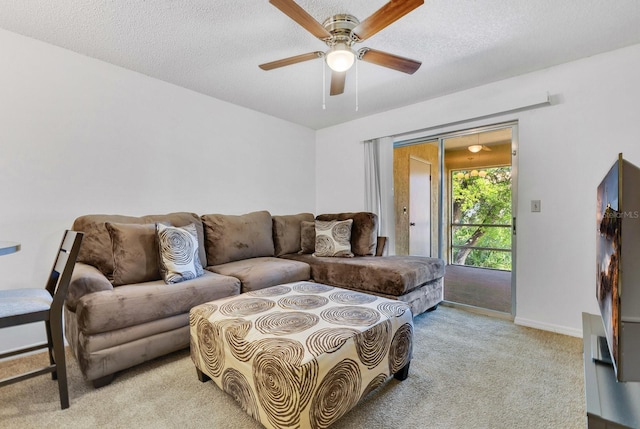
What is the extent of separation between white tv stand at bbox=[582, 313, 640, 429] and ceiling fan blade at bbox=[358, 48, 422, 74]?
1.87 meters

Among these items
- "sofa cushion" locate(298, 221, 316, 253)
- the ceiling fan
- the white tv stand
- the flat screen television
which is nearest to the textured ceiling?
the ceiling fan

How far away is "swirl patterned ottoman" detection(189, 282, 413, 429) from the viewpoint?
1179mm

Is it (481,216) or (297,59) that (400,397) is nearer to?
(297,59)

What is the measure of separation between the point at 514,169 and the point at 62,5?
12.2 ft

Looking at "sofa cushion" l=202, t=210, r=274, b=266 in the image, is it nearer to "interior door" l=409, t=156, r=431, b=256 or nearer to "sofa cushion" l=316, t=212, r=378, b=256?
"sofa cushion" l=316, t=212, r=378, b=256

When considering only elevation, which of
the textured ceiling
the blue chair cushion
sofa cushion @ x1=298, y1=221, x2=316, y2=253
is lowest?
the blue chair cushion

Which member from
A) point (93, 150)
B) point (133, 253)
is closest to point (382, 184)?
point (133, 253)

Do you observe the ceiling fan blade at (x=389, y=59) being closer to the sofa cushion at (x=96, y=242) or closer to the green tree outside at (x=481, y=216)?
the green tree outside at (x=481, y=216)

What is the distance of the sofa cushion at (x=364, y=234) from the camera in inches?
129

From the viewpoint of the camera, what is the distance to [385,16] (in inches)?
60.1

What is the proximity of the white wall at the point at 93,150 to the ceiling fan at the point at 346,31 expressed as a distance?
4.78 ft

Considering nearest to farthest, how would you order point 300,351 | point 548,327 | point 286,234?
point 300,351, point 548,327, point 286,234

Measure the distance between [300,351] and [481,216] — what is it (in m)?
3.63

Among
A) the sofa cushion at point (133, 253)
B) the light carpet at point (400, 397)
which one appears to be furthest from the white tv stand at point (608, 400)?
the sofa cushion at point (133, 253)
